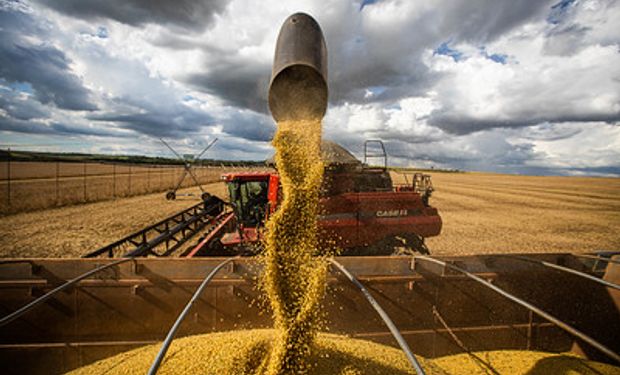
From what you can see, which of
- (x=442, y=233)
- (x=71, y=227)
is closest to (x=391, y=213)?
(x=442, y=233)

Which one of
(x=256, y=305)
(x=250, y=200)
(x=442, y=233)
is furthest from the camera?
(x=442, y=233)

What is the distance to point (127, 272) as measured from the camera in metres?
3.09

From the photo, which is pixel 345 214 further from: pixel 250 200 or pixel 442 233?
pixel 442 233

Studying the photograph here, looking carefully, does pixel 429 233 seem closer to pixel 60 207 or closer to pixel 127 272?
pixel 127 272

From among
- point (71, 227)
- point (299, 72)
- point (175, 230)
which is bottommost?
point (71, 227)

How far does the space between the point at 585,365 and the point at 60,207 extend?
19311mm

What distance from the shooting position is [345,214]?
447 cm

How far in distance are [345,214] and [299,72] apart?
2.30 metres

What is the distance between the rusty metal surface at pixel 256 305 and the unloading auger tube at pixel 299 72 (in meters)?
2.36

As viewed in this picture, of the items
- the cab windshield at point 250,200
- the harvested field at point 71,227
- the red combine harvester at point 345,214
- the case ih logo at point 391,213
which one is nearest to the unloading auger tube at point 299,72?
the red combine harvester at point 345,214

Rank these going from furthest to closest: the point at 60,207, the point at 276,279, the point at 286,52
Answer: the point at 60,207 < the point at 286,52 < the point at 276,279

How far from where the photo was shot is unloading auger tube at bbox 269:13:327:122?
4.02m

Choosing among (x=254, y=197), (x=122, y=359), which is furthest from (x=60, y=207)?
(x=122, y=359)

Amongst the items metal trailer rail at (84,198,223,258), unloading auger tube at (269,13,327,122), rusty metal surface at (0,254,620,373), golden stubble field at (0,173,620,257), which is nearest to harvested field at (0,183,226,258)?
golden stubble field at (0,173,620,257)
